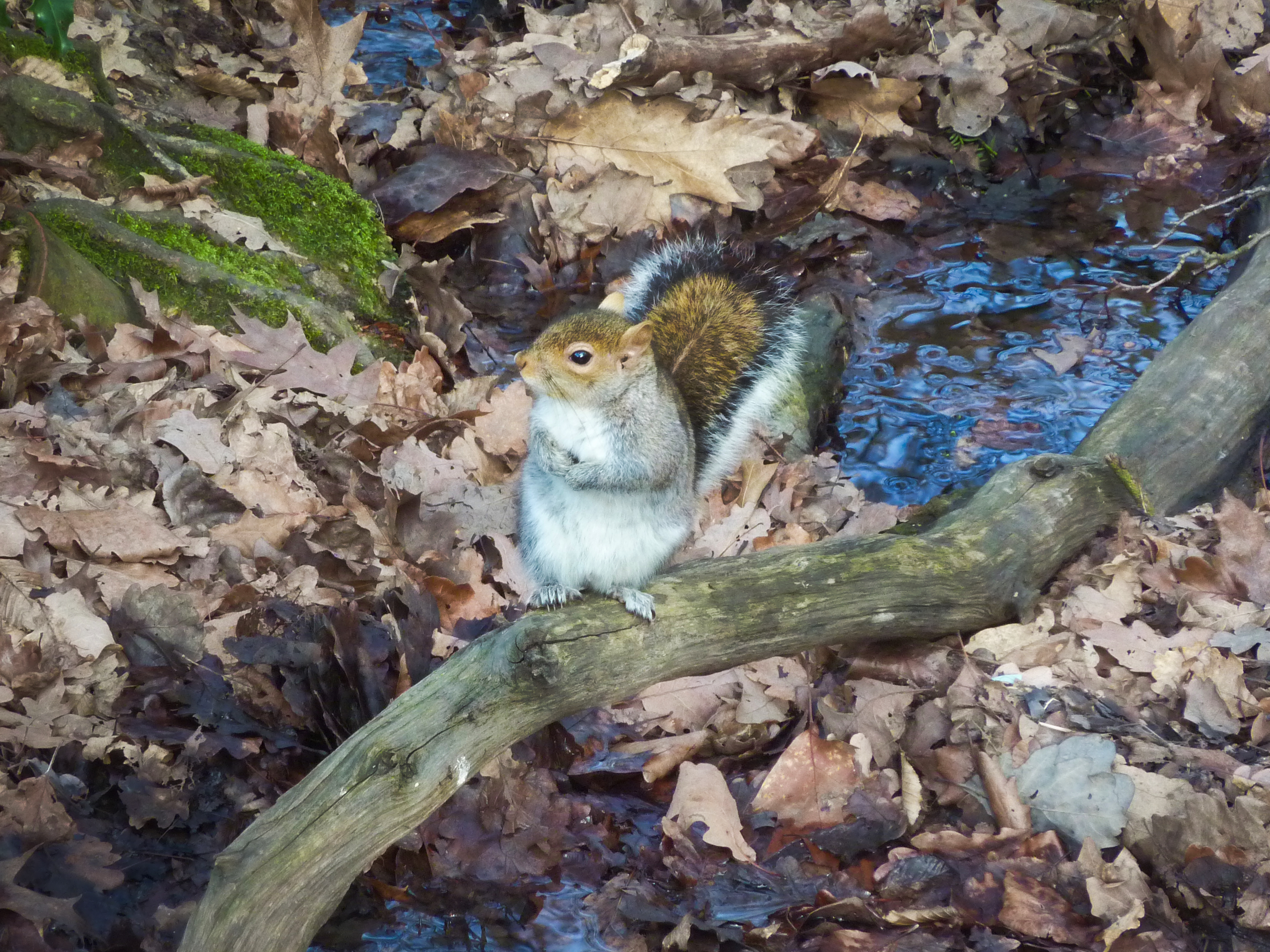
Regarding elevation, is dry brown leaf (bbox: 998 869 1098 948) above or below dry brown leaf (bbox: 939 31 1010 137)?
below

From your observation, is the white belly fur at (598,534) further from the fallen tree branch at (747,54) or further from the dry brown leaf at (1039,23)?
the dry brown leaf at (1039,23)

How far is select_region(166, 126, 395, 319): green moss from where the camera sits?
4938 mm

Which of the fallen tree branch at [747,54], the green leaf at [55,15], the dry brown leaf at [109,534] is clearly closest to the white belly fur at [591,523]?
the dry brown leaf at [109,534]

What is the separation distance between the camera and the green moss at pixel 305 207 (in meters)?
4.94

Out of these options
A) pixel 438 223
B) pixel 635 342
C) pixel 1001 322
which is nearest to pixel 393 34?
pixel 438 223

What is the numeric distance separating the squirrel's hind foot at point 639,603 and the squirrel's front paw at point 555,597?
0.19 m

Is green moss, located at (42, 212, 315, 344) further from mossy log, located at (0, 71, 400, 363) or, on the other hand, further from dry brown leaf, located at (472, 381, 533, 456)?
dry brown leaf, located at (472, 381, 533, 456)

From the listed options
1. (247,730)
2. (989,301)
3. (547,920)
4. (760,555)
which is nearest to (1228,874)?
(760,555)

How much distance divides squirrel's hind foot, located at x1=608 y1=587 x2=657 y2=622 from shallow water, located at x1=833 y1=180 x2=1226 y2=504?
6.66 ft

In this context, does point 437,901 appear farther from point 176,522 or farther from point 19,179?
point 19,179

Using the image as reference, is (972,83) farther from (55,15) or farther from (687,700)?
(55,15)

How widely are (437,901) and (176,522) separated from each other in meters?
1.45

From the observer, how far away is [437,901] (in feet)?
9.76

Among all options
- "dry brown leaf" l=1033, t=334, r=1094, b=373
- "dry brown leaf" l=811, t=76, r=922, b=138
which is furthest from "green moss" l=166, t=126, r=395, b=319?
"dry brown leaf" l=1033, t=334, r=1094, b=373
